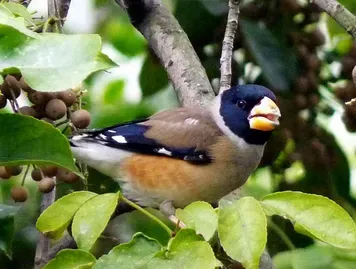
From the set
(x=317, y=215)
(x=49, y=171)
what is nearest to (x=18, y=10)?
(x=49, y=171)

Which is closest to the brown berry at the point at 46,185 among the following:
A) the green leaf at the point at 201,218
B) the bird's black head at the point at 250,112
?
the green leaf at the point at 201,218

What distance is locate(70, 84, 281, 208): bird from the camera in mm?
2094

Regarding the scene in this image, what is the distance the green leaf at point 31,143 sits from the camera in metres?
1.27

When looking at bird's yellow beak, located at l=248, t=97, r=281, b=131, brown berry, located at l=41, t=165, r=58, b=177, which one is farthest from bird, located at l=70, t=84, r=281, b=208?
brown berry, located at l=41, t=165, r=58, b=177

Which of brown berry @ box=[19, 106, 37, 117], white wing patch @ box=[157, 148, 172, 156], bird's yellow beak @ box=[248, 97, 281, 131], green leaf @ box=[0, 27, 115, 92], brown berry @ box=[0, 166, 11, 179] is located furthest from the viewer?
white wing patch @ box=[157, 148, 172, 156]

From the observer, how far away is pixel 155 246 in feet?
4.12

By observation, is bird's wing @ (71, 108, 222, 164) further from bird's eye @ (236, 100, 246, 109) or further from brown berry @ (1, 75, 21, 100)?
brown berry @ (1, 75, 21, 100)

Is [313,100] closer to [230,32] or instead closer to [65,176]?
[230,32]

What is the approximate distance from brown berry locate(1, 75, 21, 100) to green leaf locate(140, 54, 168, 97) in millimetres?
816

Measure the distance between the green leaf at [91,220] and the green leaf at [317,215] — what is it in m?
0.25

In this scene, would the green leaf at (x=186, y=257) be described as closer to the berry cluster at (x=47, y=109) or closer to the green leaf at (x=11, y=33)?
the green leaf at (x=11, y=33)

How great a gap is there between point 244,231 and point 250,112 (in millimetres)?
1043

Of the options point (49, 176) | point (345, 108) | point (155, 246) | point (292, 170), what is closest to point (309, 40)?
point (345, 108)

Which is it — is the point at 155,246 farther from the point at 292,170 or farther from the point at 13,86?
the point at 292,170
